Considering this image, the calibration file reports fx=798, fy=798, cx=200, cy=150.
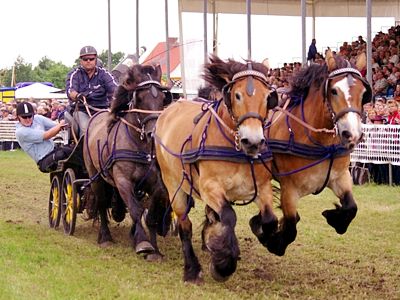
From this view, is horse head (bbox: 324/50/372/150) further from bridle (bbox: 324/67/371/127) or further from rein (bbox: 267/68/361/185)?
rein (bbox: 267/68/361/185)

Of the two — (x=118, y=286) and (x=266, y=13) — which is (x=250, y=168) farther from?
(x=266, y=13)

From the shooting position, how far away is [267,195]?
664 centimetres

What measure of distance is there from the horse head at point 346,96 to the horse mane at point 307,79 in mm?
152

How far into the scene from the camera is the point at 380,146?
46.1 feet

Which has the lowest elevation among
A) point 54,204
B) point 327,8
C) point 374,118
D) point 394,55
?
point 54,204

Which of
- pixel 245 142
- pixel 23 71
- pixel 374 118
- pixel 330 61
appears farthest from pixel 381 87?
pixel 23 71

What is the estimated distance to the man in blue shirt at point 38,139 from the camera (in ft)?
34.5

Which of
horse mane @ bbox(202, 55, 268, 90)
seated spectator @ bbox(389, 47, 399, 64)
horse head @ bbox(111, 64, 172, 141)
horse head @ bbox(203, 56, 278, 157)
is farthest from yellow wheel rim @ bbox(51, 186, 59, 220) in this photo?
seated spectator @ bbox(389, 47, 399, 64)

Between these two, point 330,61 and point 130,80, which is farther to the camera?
point 130,80

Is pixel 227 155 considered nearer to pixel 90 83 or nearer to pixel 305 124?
pixel 305 124

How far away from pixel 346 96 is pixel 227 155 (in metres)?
1.06

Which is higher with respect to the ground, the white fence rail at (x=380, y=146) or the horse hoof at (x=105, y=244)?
the white fence rail at (x=380, y=146)

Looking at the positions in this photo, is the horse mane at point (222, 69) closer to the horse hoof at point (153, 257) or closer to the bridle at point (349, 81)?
the bridle at point (349, 81)

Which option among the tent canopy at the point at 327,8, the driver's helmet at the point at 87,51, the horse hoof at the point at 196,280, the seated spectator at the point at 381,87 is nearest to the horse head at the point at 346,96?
the horse hoof at the point at 196,280
